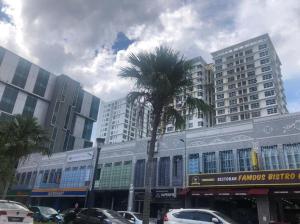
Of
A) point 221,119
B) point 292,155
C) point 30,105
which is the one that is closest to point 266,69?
point 221,119

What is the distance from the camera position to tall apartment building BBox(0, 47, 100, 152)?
6556 centimetres

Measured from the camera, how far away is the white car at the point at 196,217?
11.8m

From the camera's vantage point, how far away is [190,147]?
29672 millimetres

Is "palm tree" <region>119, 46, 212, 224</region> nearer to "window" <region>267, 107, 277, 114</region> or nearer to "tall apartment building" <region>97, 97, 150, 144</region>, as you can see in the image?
"window" <region>267, 107, 277, 114</region>

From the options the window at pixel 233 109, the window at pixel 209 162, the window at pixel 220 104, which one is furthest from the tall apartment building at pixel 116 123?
the window at pixel 209 162

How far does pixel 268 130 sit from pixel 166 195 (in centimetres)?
1165

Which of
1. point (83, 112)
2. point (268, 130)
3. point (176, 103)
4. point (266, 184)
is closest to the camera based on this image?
point (176, 103)

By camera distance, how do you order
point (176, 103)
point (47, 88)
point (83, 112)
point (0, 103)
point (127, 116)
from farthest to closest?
point (127, 116)
point (83, 112)
point (47, 88)
point (0, 103)
point (176, 103)

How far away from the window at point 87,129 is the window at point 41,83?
49.3ft

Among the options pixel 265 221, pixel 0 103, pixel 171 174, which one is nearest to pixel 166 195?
pixel 171 174

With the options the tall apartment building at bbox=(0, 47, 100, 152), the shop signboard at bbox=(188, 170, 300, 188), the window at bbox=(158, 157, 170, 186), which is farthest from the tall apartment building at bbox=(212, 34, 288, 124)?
the shop signboard at bbox=(188, 170, 300, 188)

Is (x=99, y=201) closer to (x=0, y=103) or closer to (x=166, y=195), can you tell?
(x=166, y=195)

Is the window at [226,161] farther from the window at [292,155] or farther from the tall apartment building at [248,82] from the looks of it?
the tall apartment building at [248,82]

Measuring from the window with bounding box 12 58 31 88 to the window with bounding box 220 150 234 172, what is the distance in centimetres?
5605
